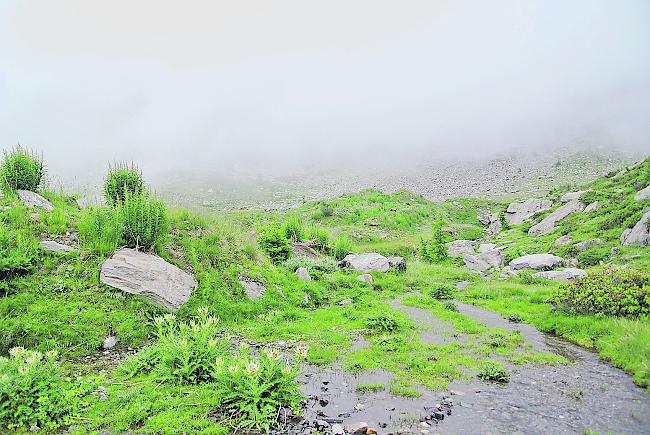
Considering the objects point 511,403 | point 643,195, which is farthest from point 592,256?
point 511,403

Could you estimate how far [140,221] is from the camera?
15672 millimetres

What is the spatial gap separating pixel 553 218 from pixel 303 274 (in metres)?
33.0

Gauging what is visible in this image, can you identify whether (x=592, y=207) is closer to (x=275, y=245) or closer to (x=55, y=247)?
(x=275, y=245)

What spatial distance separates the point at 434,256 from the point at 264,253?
14.8m

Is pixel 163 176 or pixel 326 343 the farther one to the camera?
pixel 163 176

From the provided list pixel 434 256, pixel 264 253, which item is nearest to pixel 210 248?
pixel 264 253

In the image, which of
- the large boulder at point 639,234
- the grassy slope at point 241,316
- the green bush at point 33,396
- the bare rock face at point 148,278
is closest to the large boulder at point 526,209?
the large boulder at point 639,234

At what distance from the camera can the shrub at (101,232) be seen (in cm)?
1502

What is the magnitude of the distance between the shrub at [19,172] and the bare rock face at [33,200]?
56cm

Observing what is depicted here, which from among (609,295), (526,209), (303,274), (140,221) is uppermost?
(140,221)

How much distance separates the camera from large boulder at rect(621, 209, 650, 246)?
79.7 feet

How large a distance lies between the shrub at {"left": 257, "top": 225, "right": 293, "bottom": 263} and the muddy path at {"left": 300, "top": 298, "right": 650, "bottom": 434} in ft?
42.8

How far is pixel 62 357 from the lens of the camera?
1108 cm

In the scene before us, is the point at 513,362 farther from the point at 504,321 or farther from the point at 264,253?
the point at 264,253
